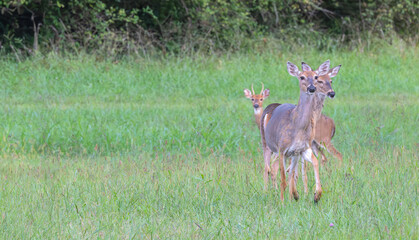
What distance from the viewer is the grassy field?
4.74 metres

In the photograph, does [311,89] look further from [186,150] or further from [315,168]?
[186,150]

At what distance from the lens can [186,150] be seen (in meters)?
8.38

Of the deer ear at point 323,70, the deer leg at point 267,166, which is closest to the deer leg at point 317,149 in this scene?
the deer leg at point 267,166

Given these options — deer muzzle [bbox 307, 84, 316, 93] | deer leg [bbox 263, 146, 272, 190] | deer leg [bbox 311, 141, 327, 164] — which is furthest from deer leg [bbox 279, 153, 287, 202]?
deer leg [bbox 311, 141, 327, 164]

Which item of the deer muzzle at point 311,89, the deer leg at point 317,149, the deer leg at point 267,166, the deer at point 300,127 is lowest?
the deer leg at point 317,149

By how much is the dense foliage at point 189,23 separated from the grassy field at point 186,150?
1443 millimetres

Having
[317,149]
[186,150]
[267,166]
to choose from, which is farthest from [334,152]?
[186,150]

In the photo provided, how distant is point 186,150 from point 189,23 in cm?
1078

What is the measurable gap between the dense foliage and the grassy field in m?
1.44

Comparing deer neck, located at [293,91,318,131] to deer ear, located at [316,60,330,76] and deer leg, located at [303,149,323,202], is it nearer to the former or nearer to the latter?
deer leg, located at [303,149,323,202]

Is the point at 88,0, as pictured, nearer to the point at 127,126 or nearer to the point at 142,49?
the point at 142,49

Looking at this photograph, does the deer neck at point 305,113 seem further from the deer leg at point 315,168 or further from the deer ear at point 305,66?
the deer ear at point 305,66

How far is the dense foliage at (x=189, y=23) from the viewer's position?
17578 millimetres

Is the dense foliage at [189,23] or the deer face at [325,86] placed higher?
the deer face at [325,86]
